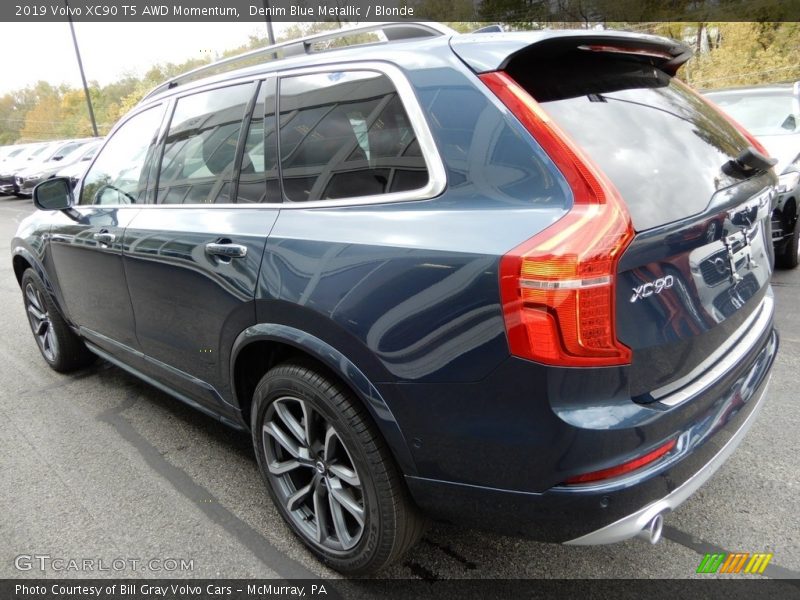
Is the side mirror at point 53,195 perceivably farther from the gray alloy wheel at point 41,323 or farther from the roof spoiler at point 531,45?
the roof spoiler at point 531,45

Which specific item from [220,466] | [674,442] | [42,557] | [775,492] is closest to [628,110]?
[674,442]

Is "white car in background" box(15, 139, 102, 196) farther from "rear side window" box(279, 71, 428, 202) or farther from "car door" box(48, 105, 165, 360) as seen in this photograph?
"rear side window" box(279, 71, 428, 202)

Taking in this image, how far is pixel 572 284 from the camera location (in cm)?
151

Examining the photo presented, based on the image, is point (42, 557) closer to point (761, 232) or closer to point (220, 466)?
point (220, 466)

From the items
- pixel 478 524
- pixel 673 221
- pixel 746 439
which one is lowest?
pixel 746 439

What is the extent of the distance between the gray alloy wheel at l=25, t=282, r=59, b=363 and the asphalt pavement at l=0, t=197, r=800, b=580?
25.8 inches

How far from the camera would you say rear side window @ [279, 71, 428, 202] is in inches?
75.8

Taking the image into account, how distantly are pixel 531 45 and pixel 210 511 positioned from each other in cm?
230

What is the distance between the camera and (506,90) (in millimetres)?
1722

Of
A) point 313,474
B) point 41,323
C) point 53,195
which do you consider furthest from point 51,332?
point 313,474

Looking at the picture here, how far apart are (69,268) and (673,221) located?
342 centimetres

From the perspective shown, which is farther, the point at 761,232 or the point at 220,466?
the point at 220,466

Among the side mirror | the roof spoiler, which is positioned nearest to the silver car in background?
the roof spoiler

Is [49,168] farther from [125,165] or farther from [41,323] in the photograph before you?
[125,165]
